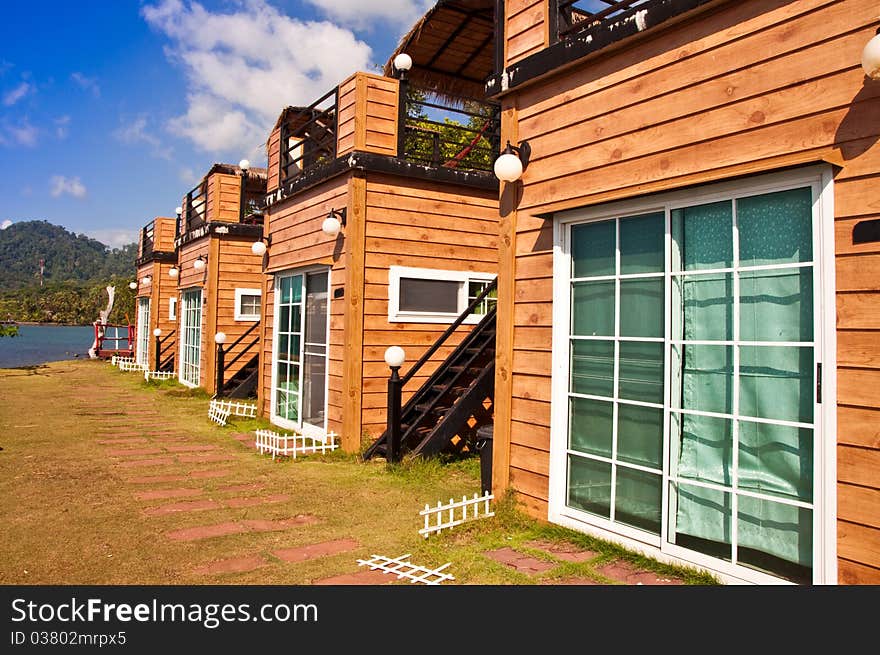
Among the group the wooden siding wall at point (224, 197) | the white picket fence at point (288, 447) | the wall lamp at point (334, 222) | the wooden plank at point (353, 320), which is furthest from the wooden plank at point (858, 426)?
the wooden siding wall at point (224, 197)

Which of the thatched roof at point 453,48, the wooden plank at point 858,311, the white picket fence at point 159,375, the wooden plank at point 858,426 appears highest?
the thatched roof at point 453,48

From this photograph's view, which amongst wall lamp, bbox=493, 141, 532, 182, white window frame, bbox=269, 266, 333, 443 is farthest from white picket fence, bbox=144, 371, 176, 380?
wall lamp, bbox=493, 141, 532, 182

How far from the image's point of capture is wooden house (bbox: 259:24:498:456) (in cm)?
758

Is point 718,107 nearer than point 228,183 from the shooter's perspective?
Yes

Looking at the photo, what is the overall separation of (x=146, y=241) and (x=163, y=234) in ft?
8.97


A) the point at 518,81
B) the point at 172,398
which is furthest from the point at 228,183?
the point at 518,81

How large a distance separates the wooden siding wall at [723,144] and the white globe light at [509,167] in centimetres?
14

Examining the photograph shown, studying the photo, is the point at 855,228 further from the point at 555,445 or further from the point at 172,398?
the point at 172,398

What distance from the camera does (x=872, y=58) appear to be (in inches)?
109

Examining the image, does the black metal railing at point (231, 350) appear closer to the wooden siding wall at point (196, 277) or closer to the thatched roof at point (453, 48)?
the wooden siding wall at point (196, 277)

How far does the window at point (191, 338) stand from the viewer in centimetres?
1499

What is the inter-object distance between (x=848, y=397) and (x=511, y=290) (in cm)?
252

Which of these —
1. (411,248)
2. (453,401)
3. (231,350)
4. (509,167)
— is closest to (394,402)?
(453,401)
